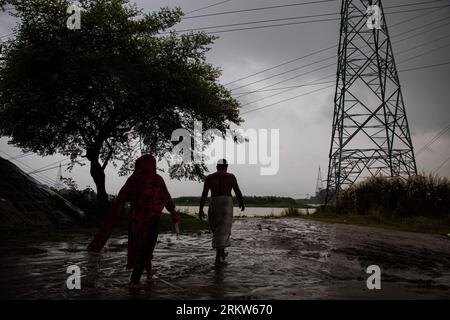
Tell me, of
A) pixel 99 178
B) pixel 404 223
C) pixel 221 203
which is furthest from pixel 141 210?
pixel 404 223

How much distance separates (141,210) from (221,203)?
2969 millimetres

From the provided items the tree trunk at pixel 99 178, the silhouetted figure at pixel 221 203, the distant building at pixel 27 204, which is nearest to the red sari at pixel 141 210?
the silhouetted figure at pixel 221 203

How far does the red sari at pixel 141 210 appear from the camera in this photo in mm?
6398

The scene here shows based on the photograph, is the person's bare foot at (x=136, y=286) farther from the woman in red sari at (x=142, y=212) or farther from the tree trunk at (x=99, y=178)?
the tree trunk at (x=99, y=178)

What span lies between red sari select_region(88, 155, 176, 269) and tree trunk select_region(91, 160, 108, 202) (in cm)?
1479

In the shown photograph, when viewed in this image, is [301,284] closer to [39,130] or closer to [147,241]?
[147,241]

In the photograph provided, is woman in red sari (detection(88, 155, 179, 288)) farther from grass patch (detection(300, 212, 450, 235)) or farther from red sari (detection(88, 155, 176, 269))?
grass patch (detection(300, 212, 450, 235))

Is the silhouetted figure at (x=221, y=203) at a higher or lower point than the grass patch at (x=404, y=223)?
higher

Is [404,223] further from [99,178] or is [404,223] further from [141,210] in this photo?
[141,210]

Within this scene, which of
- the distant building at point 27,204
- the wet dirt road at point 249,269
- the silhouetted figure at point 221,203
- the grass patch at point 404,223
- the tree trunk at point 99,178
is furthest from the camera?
the tree trunk at point 99,178

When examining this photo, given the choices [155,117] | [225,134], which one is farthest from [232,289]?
[225,134]

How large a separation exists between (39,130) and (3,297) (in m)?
15.3

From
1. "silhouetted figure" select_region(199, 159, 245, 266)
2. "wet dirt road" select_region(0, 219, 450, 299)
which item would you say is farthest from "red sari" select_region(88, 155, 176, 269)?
"silhouetted figure" select_region(199, 159, 245, 266)

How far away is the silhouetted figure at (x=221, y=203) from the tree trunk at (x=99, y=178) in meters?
12.9
